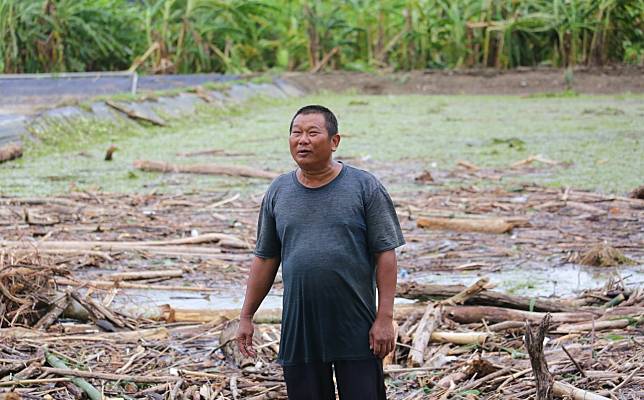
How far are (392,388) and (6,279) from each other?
4.41ft

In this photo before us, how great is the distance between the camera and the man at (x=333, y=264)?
236 cm

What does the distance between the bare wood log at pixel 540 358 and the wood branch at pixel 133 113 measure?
8.89 m

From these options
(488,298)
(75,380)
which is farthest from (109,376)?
(488,298)

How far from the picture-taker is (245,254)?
4.70 m

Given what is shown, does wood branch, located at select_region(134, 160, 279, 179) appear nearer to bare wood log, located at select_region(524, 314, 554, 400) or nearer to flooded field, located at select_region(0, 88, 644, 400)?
flooded field, located at select_region(0, 88, 644, 400)

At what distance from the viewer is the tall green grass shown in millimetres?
15359

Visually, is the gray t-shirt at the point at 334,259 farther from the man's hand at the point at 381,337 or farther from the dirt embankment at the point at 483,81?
the dirt embankment at the point at 483,81

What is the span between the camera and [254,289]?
2537mm

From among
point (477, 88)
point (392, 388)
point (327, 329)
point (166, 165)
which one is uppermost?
point (327, 329)

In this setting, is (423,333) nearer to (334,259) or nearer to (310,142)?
(334,259)

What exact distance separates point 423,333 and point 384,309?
892 mm

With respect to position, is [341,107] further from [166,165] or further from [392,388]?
[392,388]

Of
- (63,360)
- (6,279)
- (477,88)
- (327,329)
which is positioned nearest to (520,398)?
(327,329)

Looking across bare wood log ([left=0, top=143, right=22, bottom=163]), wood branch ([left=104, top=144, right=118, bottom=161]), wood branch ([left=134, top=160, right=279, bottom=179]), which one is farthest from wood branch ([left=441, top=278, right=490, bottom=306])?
bare wood log ([left=0, top=143, right=22, bottom=163])
